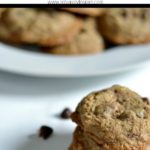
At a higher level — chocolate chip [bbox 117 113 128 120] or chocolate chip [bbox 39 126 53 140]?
chocolate chip [bbox 117 113 128 120]

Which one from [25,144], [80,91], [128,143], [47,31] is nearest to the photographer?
[128,143]

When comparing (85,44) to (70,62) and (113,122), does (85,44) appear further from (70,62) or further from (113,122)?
(113,122)

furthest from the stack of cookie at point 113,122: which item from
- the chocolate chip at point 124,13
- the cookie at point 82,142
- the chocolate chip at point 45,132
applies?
the chocolate chip at point 124,13

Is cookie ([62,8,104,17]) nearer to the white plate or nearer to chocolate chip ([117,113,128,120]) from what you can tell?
the white plate

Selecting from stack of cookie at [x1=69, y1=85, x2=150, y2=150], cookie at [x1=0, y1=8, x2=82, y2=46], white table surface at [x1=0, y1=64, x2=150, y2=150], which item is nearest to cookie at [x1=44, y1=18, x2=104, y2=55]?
cookie at [x1=0, y1=8, x2=82, y2=46]

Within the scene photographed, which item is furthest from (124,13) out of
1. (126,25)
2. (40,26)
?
(40,26)

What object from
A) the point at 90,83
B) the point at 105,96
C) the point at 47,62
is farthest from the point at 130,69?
the point at 105,96

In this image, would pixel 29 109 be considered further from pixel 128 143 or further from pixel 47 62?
pixel 128 143
